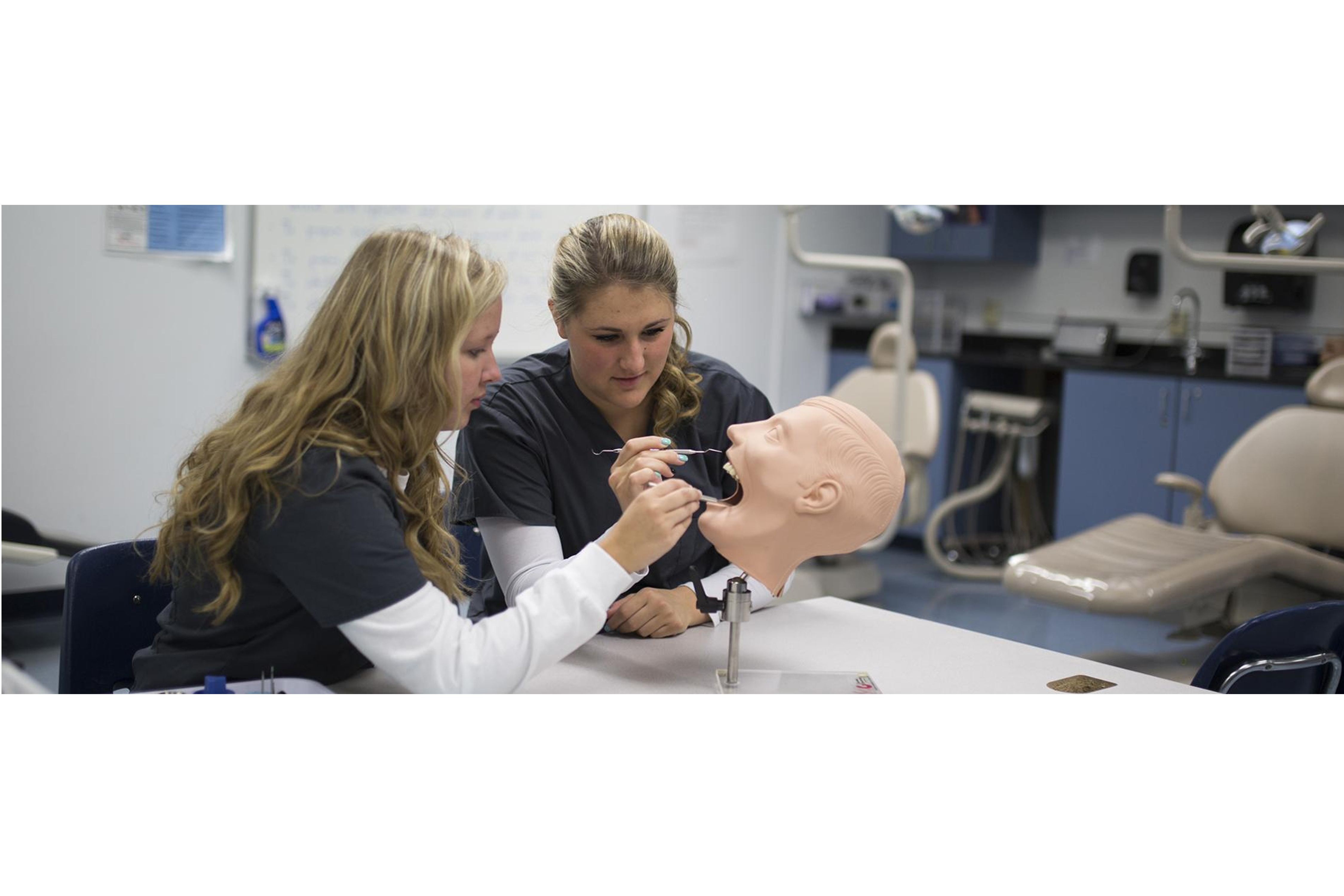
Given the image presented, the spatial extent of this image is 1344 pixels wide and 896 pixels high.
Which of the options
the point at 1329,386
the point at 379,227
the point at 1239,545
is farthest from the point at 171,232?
the point at 1329,386

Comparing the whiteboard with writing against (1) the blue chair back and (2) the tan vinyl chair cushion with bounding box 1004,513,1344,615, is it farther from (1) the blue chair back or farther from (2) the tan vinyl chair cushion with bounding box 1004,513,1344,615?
(1) the blue chair back

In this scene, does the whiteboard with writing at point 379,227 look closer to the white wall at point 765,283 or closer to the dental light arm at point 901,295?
the white wall at point 765,283

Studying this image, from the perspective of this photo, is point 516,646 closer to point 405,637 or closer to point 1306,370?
point 405,637

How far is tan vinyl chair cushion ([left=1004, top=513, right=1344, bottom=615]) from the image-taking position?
116 inches

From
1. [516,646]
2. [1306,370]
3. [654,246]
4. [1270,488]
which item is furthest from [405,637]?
[1306,370]

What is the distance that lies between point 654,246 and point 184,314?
10.2 feet

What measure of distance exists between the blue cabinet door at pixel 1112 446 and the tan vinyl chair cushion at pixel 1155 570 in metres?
1.43

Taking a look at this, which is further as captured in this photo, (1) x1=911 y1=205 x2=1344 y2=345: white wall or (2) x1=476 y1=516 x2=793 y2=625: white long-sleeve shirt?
(1) x1=911 y1=205 x2=1344 y2=345: white wall

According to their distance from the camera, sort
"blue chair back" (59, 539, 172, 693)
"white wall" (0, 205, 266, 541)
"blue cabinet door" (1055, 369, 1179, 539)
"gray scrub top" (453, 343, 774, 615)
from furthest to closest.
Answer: "blue cabinet door" (1055, 369, 1179, 539)
"white wall" (0, 205, 266, 541)
"gray scrub top" (453, 343, 774, 615)
"blue chair back" (59, 539, 172, 693)

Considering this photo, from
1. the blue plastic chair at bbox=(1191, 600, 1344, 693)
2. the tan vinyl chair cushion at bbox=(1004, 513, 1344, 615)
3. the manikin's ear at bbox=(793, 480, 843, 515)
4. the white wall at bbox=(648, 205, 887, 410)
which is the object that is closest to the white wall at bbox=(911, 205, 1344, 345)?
the white wall at bbox=(648, 205, 887, 410)

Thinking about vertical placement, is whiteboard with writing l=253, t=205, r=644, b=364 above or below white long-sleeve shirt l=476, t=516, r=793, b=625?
above

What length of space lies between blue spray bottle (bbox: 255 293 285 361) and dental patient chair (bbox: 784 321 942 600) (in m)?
2.16

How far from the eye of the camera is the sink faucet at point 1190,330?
4949 mm

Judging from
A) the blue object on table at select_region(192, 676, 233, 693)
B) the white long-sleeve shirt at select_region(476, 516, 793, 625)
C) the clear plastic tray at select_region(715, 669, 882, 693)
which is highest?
the white long-sleeve shirt at select_region(476, 516, 793, 625)
